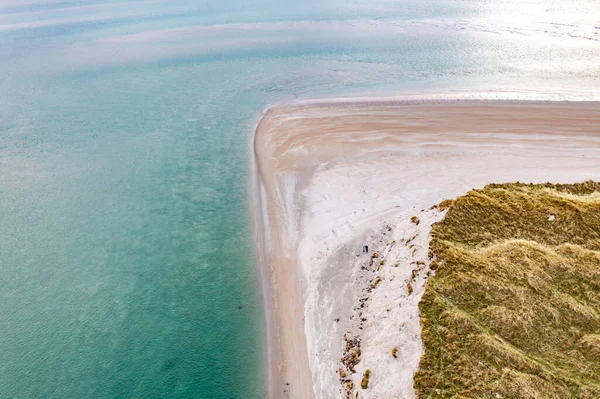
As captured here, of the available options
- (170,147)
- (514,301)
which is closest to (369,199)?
(514,301)

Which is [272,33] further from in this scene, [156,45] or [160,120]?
[160,120]

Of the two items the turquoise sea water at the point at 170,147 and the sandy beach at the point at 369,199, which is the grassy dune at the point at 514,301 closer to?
the sandy beach at the point at 369,199

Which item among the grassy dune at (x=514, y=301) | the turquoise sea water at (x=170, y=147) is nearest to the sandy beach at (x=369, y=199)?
the grassy dune at (x=514, y=301)

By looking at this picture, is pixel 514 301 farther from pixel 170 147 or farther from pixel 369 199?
pixel 170 147

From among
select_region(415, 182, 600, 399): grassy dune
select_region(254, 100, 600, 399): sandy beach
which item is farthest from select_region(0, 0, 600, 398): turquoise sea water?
select_region(415, 182, 600, 399): grassy dune

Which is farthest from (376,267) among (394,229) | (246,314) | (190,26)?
(190,26)

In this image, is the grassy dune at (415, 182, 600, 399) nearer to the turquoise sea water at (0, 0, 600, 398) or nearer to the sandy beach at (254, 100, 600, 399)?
the sandy beach at (254, 100, 600, 399)
